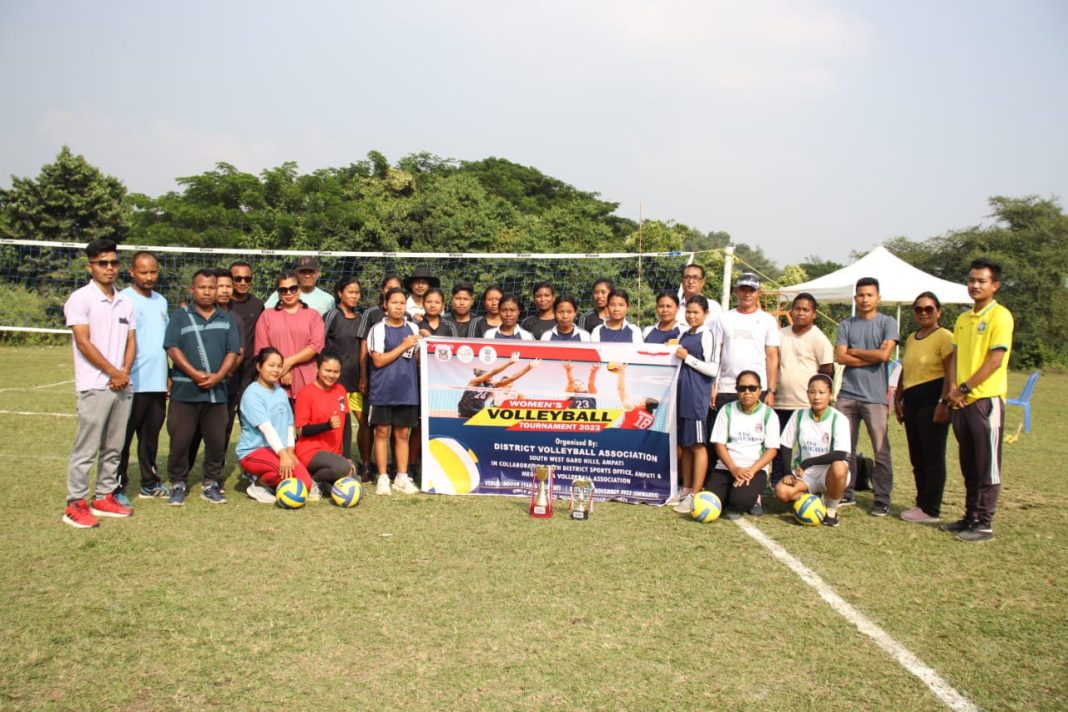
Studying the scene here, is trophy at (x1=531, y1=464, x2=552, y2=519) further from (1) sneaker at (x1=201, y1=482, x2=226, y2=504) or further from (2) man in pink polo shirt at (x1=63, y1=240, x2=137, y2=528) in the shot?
(2) man in pink polo shirt at (x1=63, y1=240, x2=137, y2=528)

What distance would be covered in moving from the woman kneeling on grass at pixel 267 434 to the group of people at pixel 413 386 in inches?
0.6

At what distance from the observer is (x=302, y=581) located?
4.23 m

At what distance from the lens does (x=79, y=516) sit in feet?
16.8

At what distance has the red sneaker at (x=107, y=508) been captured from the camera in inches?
212

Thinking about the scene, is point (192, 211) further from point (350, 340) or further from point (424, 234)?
point (350, 340)

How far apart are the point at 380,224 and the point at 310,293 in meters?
18.0

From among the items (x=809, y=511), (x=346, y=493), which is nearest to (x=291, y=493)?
(x=346, y=493)

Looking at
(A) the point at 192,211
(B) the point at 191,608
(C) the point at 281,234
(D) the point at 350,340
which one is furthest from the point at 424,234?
(B) the point at 191,608

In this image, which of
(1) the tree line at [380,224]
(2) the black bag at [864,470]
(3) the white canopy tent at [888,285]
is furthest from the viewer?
(1) the tree line at [380,224]

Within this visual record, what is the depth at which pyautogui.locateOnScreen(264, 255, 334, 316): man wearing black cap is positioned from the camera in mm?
6725

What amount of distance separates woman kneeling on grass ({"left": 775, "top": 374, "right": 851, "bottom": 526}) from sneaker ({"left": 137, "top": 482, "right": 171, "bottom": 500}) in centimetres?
481

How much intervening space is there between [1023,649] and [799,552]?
4.92 feet

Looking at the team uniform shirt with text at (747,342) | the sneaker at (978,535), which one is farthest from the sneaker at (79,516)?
the sneaker at (978,535)

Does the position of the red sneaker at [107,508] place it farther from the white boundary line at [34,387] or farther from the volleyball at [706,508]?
the white boundary line at [34,387]
